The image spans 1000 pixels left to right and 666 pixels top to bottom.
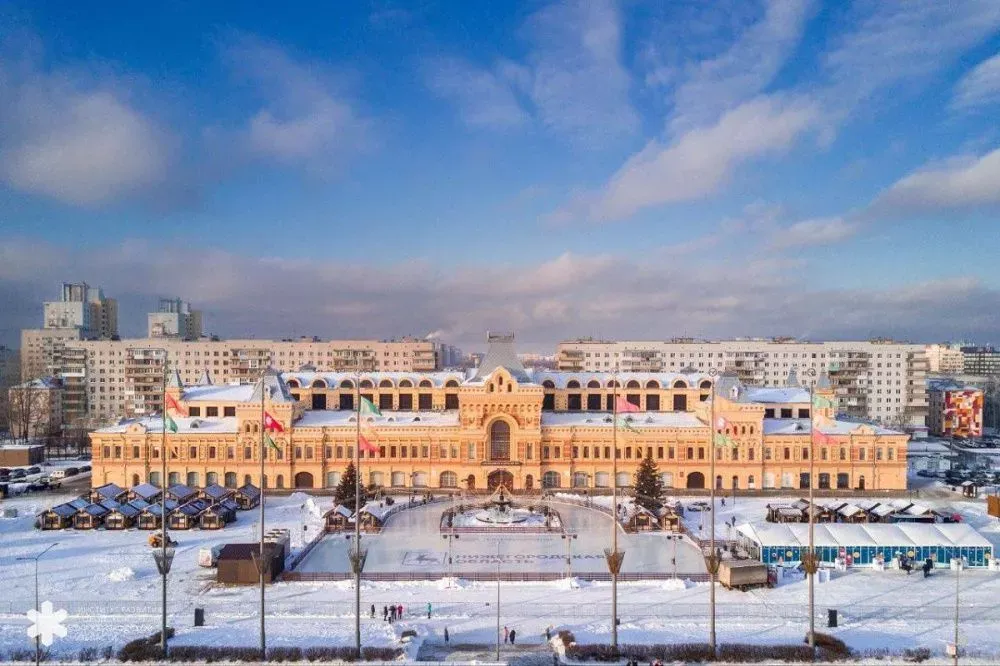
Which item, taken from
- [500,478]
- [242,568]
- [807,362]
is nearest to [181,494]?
[242,568]

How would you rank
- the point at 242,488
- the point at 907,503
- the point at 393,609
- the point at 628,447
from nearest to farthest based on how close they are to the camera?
the point at 393,609, the point at 907,503, the point at 242,488, the point at 628,447

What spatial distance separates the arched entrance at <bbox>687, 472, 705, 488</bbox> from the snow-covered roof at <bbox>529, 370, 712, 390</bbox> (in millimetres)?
14278

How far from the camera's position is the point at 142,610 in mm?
36031

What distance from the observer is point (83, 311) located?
172 meters

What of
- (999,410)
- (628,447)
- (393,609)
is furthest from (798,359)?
(393,609)

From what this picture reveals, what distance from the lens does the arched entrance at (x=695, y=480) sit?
70438 millimetres

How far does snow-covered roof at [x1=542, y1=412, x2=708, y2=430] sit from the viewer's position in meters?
71.0

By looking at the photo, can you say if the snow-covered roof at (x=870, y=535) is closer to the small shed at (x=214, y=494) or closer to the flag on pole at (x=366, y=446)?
the flag on pole at (x=366, y=446)

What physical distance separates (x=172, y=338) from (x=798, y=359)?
116232mm

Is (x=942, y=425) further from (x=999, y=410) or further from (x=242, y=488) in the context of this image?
(x=242, y=488)

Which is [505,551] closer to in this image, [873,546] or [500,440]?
[500,440]

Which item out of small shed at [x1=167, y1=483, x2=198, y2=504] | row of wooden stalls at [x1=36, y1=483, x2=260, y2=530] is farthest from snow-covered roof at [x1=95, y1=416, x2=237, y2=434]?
row of wooden stalls at [x1=36, y1=483, x2=260, y2=530]

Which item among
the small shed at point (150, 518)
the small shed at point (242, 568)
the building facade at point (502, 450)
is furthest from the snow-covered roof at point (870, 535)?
the small shed at point (150, 518)

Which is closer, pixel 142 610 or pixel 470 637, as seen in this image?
pixel 470 637
